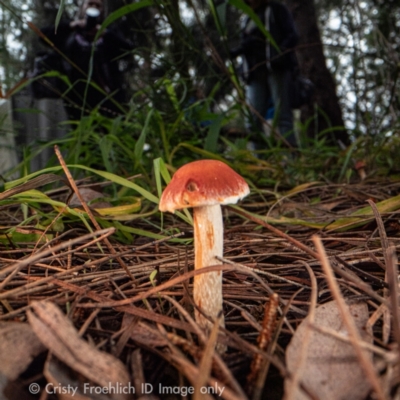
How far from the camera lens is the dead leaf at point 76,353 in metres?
0.52

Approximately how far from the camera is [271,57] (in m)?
3.45

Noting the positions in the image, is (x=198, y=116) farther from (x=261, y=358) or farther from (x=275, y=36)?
(x=275, y=36)

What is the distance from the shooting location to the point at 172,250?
113cm

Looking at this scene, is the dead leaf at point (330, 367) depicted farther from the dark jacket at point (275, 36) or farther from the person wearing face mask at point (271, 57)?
the dark jacket at point (275, 36)

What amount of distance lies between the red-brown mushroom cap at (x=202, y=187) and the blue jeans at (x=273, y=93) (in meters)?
2.73

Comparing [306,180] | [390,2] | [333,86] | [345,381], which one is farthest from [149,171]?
[390,2]

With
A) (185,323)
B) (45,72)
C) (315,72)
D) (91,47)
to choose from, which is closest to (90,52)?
(91,47)

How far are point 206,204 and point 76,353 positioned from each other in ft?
1.18

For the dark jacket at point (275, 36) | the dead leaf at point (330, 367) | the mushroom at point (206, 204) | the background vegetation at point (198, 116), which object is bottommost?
the dead leaf at point (330, 367)

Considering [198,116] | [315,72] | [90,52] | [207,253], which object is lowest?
[207,253]

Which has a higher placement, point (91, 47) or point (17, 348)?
point (91, 47)

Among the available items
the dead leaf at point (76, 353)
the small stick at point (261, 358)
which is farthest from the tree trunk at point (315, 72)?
the dead leaf at point (76, 353)

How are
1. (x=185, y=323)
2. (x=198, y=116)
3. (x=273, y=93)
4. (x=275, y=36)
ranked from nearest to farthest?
(x=185, y=323), (x=198, y=116), (x=275, y=36), (x=273, y=93)

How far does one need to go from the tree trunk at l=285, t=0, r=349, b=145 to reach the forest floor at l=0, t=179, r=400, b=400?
297 cm
